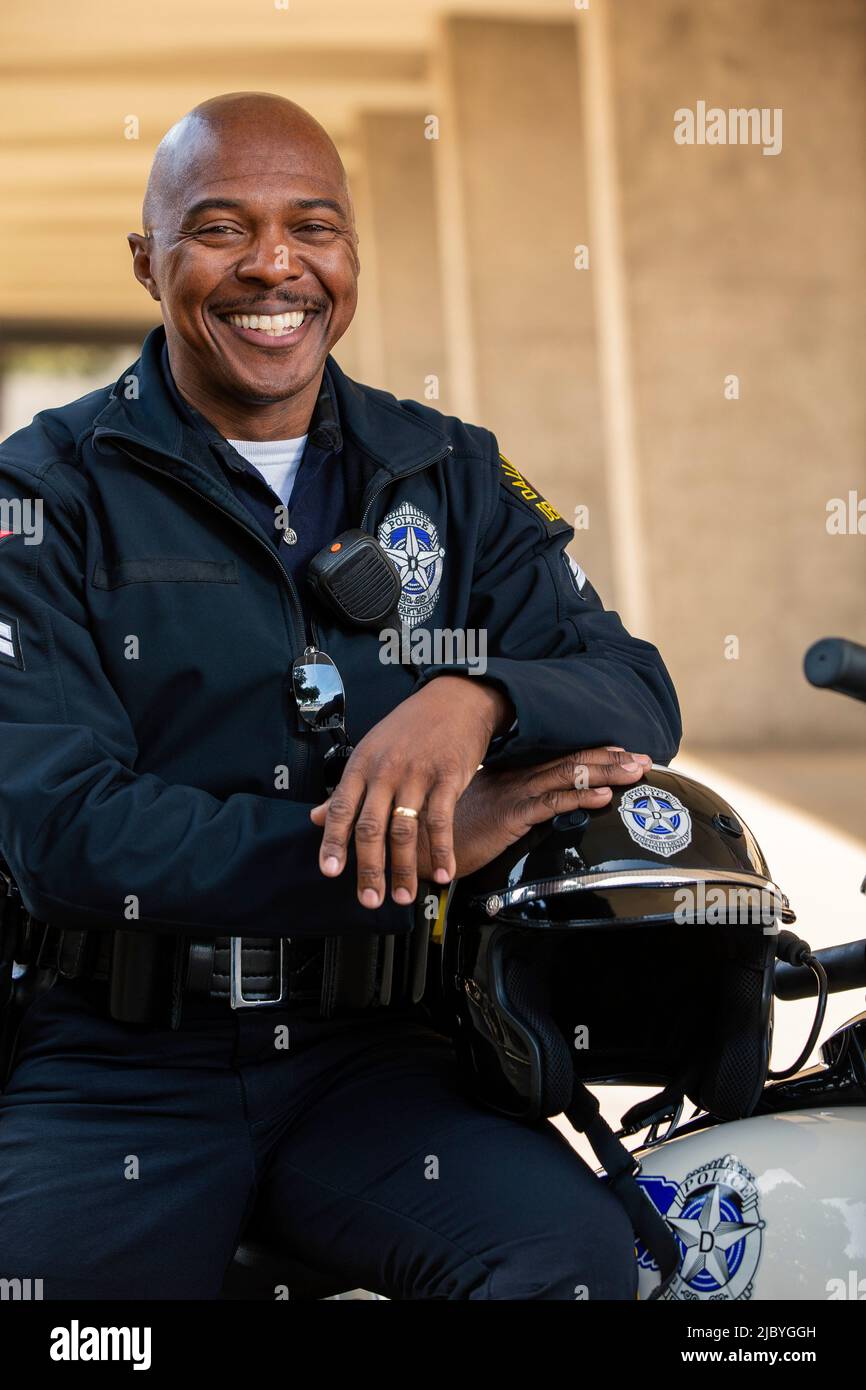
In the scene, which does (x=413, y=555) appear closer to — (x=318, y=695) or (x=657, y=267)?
(x=318, y=695)

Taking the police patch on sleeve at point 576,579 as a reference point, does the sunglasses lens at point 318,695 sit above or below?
below

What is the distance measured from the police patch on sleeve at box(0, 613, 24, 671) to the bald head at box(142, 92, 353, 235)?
51 centimetres

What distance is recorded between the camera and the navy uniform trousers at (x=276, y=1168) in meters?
1.31

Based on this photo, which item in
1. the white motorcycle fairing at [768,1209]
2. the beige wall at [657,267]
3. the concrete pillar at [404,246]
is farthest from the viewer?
the concrete pillar at [404,246]

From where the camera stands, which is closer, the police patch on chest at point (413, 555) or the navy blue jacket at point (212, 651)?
the navy blue jacket at point (212, 651)

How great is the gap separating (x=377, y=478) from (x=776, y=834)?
490 centimetres

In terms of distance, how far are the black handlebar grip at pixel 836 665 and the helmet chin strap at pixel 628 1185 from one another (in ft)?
1.60

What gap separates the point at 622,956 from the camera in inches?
58.3

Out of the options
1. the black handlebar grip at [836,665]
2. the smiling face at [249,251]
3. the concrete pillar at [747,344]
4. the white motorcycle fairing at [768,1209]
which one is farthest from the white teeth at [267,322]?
the concrete pillar at [747,344]

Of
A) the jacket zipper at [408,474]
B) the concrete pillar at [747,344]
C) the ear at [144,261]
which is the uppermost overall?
the concrete pillar at [747,344]

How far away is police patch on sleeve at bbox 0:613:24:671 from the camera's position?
57.9 inches

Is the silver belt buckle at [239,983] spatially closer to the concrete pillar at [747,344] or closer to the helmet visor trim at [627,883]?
the helmet visor trim at [627,883]

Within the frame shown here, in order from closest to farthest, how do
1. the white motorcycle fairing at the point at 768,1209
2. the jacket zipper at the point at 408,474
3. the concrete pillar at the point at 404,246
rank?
the white motorcycle fairing at the point at 768,1209
the jacket zipper at the point at 408,474
the concrete pillar at the point at 404,246
